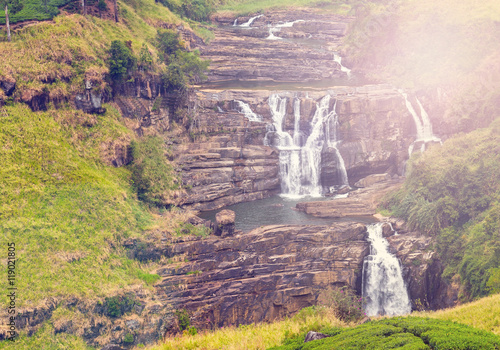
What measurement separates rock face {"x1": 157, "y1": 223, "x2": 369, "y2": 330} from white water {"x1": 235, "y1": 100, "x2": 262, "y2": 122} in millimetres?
20679

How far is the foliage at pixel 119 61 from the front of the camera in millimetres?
48531

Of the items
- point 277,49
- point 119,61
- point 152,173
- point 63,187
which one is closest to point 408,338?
point 63,187

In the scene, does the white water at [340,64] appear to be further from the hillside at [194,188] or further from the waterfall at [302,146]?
the waterfall at [302,146]

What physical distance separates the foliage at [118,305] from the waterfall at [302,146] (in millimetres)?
25753

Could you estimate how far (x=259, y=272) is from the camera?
36.6m

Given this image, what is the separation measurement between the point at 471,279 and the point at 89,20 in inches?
1885

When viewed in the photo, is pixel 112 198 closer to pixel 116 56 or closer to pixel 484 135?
pixel 116 56

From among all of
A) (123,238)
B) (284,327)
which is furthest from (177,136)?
(284,327)

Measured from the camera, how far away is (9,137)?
1499 inches

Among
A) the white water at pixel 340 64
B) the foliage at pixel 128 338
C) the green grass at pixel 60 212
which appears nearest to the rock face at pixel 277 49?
the white water at pixel 340 64

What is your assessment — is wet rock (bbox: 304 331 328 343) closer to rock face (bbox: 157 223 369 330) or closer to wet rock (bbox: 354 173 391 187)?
rock face (bbox: 157 223 369 330)

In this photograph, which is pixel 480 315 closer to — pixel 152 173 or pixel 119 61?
pixel 152 173

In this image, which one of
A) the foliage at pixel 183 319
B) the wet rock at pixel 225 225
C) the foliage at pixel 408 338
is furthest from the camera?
the wet rock at pixel 225 225

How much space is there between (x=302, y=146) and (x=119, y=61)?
2440cm
